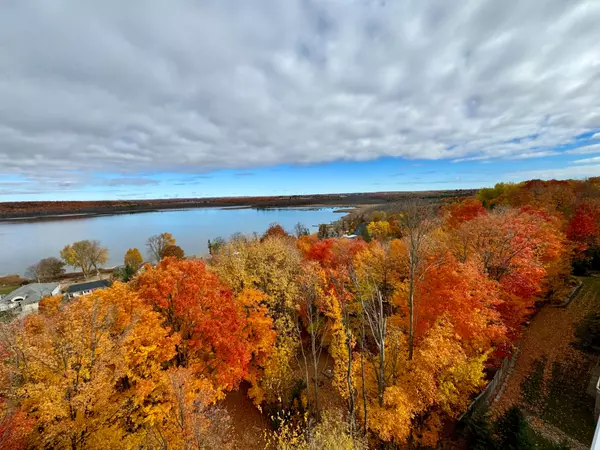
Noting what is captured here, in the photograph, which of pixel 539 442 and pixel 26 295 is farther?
pixel 26 295

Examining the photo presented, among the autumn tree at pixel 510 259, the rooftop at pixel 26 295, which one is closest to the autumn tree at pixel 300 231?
the rooftop at pixel 26 295

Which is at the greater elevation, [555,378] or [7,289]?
[555,378]

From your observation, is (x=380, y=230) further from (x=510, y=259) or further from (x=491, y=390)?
(x=491, y=390)

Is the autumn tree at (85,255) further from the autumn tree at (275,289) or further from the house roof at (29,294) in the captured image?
the autumn tree at (275,289)

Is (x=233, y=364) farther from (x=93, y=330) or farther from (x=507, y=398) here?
(x=507, y=398)

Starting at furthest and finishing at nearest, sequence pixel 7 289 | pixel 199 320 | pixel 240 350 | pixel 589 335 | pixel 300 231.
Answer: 1. pixel 300 231
2. pixel 7 289
3. pixel 589 335
4. pixel 240 350
5. pixel 199 320

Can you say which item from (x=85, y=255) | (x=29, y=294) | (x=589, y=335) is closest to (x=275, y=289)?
(x=589, y=335)

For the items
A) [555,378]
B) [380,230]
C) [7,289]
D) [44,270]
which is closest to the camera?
[555,378]

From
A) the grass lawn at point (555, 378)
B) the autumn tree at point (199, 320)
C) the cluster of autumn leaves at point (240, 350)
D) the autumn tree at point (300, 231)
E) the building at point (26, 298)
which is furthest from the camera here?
the autumn tree at point (300, 231)
